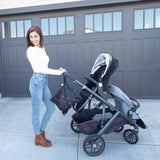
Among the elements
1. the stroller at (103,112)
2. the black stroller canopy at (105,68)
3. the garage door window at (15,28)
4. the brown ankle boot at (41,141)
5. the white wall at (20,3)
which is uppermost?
the white wall at (20,3)

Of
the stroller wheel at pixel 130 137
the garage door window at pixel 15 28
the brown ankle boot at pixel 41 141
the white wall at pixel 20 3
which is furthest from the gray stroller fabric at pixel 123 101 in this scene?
the garage door window at pixel 15 28

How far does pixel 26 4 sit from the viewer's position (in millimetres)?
4266

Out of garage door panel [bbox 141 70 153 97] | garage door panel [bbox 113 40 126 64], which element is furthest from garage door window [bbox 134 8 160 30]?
garage door panel [bbox 141 70 153 97]

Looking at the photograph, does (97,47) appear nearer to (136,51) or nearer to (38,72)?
(136,51)

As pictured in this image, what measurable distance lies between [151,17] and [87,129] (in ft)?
11.3

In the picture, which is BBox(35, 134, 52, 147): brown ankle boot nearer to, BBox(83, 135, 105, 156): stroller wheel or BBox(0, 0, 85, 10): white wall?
BBox(83, 135, 105, 156): stroller wheel

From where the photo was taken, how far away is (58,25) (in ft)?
14.3

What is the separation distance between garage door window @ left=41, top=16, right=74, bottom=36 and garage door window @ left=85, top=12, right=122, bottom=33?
46 centimetres

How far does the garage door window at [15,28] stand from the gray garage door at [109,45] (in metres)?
0.03

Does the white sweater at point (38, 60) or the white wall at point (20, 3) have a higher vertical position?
the white wall at point (20, 3)

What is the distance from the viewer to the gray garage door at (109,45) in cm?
407

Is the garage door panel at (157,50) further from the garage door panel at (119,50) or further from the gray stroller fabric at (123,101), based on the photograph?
the gray stroller fabric at (123,101)

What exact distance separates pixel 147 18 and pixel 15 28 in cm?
381

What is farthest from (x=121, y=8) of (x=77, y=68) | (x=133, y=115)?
(x=133, y=115)
